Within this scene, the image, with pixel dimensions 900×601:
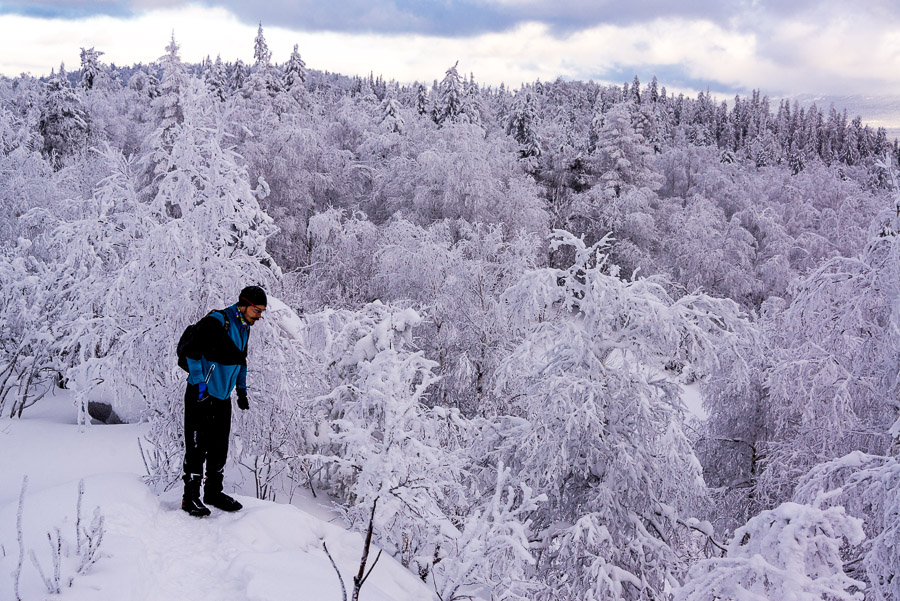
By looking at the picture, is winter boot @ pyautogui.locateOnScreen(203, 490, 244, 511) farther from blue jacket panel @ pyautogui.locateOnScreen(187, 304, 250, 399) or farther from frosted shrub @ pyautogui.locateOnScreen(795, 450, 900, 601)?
frosted shrub @ pyautogui.locateOnScreen(795, 450, 900, 601)

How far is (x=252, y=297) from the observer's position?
461 centimetres

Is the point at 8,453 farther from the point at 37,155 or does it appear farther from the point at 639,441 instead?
the point at 37,155

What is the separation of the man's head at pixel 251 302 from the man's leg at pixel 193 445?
74 cm

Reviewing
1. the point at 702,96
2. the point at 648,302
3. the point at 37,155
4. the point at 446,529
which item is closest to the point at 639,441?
the point at 648,302

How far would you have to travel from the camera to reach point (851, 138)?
106250 millimetres

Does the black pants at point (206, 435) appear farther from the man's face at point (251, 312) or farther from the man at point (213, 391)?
the man's face at point (251, 312)

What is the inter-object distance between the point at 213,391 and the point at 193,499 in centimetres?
93

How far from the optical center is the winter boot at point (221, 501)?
15.2 feet

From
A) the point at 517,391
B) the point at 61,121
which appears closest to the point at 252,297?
the point at 517,391

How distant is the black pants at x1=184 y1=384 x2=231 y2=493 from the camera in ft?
15.0

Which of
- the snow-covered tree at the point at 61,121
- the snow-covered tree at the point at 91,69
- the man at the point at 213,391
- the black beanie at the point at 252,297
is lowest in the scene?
the man at the point at 213,391

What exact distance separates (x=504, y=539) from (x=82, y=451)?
6292 millimetres

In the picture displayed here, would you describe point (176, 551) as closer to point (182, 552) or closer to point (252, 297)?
point (182, 552)

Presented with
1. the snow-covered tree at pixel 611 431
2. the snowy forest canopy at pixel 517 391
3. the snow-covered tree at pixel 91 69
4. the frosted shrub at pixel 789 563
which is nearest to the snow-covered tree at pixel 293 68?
the snow-covered tree at pixel 91 69
